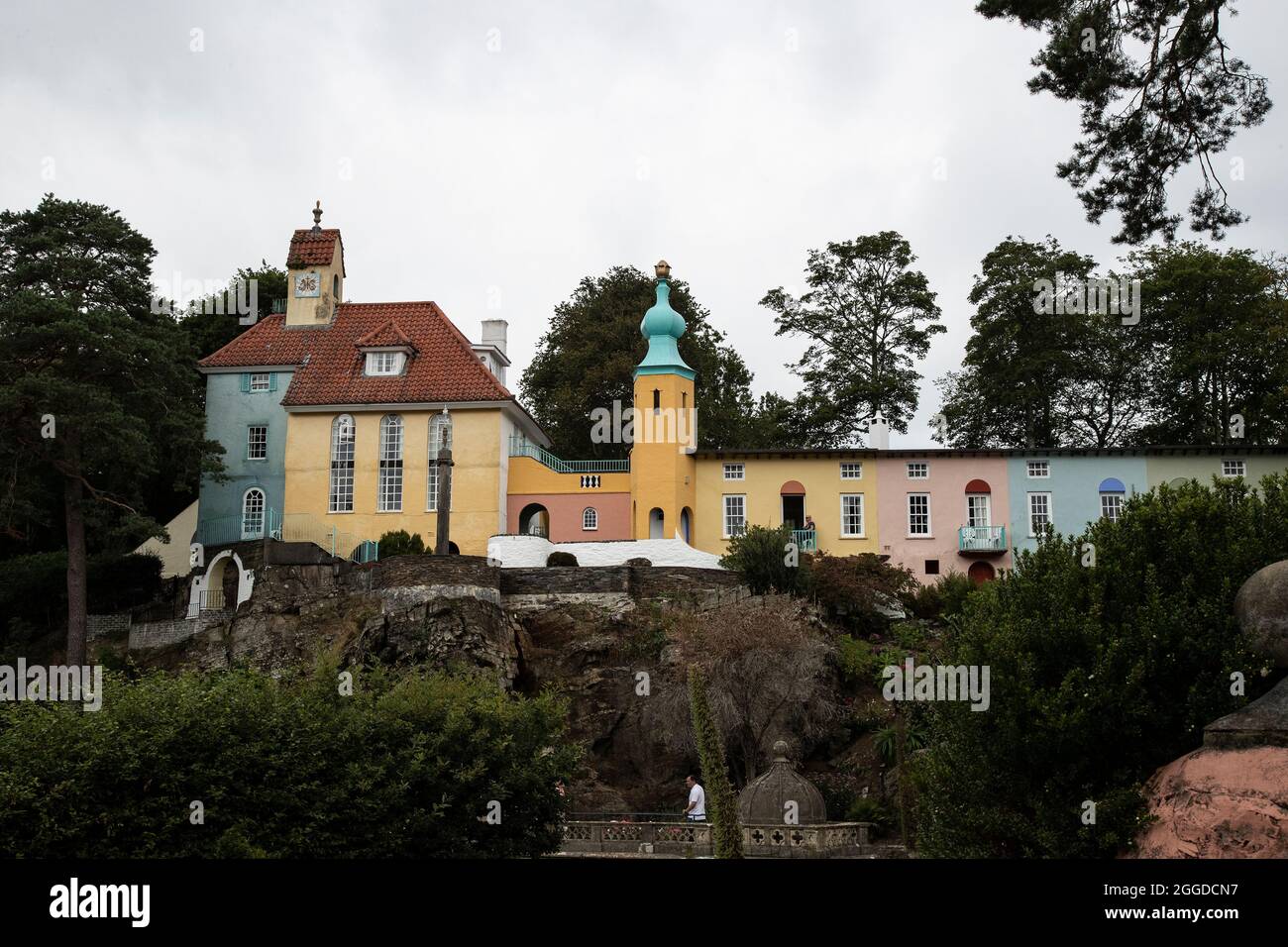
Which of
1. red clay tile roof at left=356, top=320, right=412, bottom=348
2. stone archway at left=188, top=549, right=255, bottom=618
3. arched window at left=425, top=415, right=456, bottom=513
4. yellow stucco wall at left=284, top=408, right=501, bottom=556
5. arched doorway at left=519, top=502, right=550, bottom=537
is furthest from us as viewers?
red clay tile roof at left=356, top=320, right=412, bottom=348

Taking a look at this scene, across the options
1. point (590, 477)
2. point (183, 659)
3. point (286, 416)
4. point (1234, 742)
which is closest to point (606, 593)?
point (590, 477)

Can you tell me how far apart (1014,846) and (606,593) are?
65.5 feet

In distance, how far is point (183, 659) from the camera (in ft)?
125

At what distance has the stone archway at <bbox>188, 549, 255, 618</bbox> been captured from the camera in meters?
40.1

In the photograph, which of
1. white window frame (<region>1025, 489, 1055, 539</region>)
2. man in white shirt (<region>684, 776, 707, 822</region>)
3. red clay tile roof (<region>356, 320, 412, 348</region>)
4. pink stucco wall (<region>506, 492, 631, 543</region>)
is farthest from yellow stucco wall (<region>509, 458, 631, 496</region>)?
man in white shirt (<region>684, 776, 707, 822</region>)

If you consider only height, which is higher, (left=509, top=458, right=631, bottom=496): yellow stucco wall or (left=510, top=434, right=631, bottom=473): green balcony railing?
(left=510, top=434, right=631, bottom=473): green balcony railing

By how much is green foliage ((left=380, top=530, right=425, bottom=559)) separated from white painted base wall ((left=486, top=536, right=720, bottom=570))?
2.42 metres

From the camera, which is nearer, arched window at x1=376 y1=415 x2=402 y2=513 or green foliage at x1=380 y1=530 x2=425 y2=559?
green foliage at x1=380 y1=530 x2=425 y2=559

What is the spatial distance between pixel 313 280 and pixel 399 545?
42.1 ft

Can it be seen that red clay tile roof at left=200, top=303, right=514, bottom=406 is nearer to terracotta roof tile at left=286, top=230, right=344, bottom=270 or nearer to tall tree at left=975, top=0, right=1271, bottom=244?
terracotta roof tile at left=286, top=230, right=344, bottom=270

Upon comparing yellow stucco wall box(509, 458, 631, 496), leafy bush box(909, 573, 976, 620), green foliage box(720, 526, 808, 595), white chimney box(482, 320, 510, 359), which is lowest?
leafy bush box(909, 573, 976, 620)

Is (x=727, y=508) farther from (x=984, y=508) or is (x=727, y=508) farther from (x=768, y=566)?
(x=984, y=508)

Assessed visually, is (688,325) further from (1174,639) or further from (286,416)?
(1174,639)

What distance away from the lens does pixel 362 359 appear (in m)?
48.1
